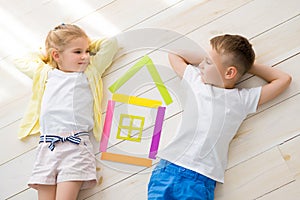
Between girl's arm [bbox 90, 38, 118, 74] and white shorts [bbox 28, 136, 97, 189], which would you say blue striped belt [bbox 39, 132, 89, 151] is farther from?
girl's arm [bbox 90, 38, 118, 74]

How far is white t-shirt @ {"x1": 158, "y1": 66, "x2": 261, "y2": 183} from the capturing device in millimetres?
1133

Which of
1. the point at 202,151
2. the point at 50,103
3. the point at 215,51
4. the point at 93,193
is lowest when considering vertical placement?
the point at 93,193

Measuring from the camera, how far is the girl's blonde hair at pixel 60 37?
3.98 ft

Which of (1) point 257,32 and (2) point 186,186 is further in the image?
(1) point 257,32

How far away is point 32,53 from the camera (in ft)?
4.20

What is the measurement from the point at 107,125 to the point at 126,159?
115mm

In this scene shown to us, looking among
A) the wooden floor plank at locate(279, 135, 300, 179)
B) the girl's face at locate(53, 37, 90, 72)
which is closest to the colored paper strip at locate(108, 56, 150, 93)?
the girl's face at locate(53, 37, 90, 72)

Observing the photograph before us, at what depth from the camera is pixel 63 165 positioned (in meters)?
1.15

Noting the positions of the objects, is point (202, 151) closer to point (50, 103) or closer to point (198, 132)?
point (198, 132)

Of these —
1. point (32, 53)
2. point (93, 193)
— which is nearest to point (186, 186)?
point (93, 193)

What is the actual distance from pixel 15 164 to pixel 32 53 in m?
0.34

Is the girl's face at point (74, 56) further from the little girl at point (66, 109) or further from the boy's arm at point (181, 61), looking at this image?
the boy's arm at point (181, 61)

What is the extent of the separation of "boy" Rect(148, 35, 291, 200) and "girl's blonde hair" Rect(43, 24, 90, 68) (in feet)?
1.20

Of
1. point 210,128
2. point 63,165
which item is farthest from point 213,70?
point 63,165
